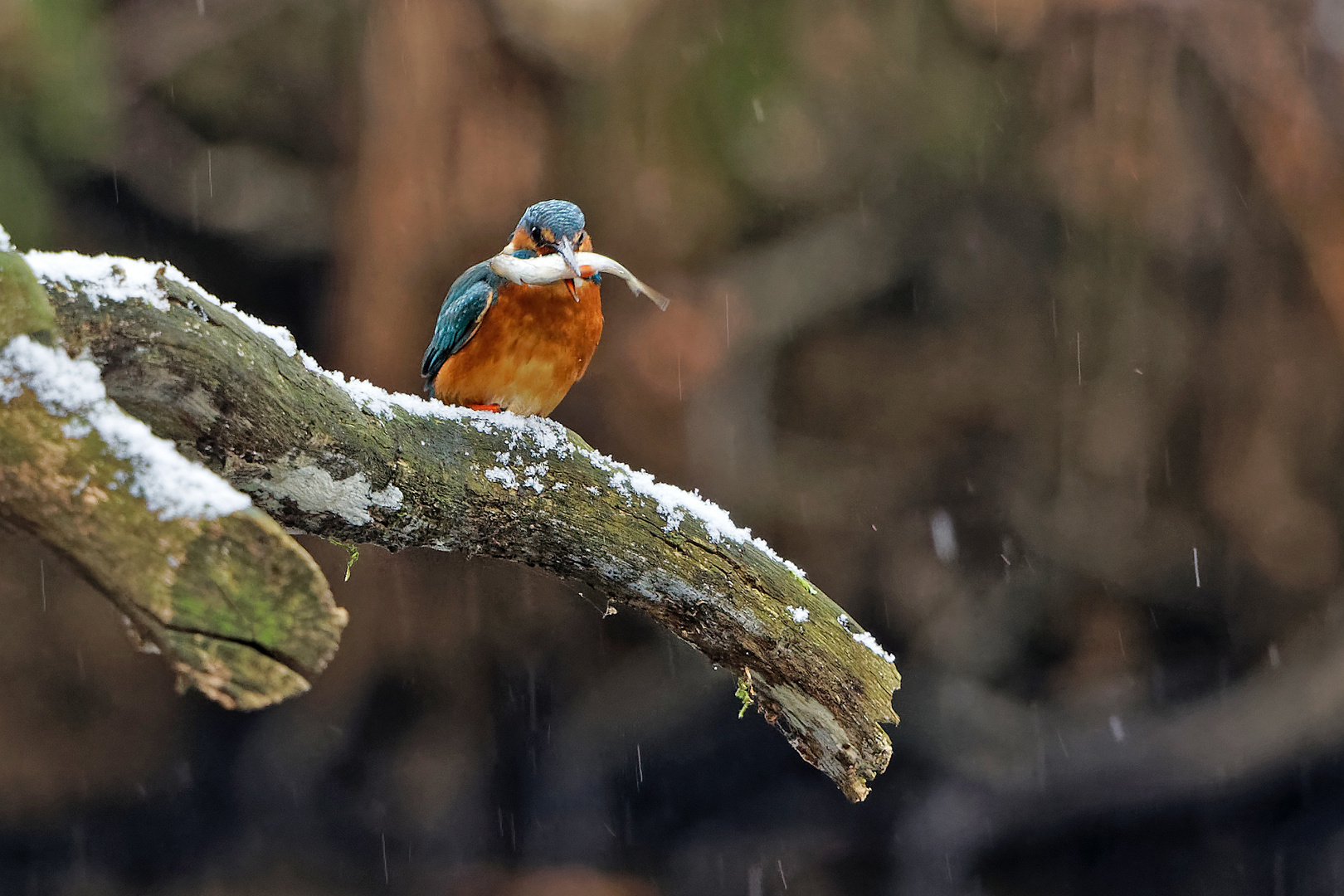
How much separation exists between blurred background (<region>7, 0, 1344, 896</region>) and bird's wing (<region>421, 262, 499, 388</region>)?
5.76ft

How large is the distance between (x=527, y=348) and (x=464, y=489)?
569 millimetres

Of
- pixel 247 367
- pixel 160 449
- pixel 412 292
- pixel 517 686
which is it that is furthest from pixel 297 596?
pixel 517 686

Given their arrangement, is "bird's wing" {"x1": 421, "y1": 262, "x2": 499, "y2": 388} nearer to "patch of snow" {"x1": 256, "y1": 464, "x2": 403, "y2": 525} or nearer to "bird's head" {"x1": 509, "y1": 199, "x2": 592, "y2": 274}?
"bird's head" {"x1": 509, "y1": 199, "x2": 592, "y2": 274}

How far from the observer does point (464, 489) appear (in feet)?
4.42

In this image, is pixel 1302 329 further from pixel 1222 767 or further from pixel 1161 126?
pixel 1222 767

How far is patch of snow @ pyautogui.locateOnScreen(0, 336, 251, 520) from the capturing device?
0.69 m

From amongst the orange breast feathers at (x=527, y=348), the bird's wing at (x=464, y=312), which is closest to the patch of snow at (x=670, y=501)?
the orange breast feathers at (x=527, y=348)

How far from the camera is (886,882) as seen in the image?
13.1ft

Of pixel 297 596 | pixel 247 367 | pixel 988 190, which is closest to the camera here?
pixel 297 596

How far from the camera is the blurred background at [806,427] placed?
12.3 feet

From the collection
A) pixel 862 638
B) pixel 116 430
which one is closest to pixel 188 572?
pixel 116 430

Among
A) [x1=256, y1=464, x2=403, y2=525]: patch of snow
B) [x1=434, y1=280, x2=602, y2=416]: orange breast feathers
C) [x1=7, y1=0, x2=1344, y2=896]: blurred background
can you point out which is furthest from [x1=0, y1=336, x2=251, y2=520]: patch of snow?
[x1=7, y1=0, x2=1344, y2=896]: blurred background

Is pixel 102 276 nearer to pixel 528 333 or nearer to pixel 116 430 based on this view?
pixel 116 430

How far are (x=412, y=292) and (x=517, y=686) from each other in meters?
1.60
